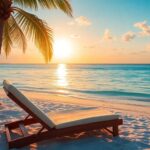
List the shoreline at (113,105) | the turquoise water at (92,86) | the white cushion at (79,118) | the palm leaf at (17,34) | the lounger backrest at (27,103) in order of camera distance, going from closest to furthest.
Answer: the lounger backrest at (27,103) → the white cushion at (79,118) → the palm leaf at (17,34) → the shoreline at (113,105) → the turquoise water at (92,86)

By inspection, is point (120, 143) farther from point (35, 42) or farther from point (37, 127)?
point (35, 42)

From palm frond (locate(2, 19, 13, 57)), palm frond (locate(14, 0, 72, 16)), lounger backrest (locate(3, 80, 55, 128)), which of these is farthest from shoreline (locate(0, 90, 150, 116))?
lounger backrest (locate(3, 80, 55, 128))

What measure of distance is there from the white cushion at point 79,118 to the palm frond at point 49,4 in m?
3.77

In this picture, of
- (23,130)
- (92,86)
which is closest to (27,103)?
(23,130)

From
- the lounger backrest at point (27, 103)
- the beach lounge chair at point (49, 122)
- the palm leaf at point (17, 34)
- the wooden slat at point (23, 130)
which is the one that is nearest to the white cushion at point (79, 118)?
the beach lounge chair at point (49, 122)

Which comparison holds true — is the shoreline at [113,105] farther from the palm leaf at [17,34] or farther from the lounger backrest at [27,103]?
the lounger backrest at [27,103]

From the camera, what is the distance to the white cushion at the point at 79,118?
4.22 m

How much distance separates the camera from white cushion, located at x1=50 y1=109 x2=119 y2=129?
4216 millimetres

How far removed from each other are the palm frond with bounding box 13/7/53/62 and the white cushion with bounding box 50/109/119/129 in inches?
156

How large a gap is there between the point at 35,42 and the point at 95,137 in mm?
4528

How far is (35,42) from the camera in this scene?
8.49 metres

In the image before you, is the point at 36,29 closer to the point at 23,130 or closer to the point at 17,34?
the point at 17,34

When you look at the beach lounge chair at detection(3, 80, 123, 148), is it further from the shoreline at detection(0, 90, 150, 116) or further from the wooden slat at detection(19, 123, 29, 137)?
the shoreline at detection(0, 90, 150, 116)

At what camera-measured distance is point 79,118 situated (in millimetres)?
4383
